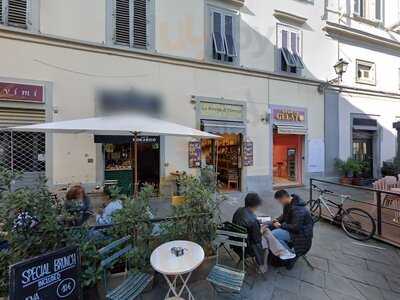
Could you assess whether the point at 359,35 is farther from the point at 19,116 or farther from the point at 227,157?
the point at 19,116

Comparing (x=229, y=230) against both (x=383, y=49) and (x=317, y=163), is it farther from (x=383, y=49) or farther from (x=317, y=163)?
(x=383, y=49)

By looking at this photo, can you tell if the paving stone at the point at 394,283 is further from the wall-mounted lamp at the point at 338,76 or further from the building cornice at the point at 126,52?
the wall-mounted lamp at the point at 338,76

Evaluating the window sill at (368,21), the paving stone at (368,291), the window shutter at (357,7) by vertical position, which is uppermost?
the window shutter at (357,7)

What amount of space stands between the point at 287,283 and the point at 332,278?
2.28 feet

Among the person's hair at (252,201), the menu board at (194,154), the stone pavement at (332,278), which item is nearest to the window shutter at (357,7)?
the menu board at (194,154)

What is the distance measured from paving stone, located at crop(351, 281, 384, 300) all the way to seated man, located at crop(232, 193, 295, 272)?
869mm

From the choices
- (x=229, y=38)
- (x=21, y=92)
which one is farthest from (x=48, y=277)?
(x=229, y=38)

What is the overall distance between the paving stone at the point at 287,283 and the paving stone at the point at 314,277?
15 cm

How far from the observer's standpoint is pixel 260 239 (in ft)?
11.8

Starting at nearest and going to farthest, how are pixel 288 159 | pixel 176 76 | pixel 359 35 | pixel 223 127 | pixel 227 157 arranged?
1. pixel 176 76
2. pixel 223 127
3. pixel 227 157
4. pixel 288 159
5. pixel 359 35

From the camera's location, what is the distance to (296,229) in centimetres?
393

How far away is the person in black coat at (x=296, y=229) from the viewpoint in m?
3.90

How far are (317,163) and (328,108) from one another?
2426 millimetres

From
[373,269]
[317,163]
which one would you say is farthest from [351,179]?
[373,269]
